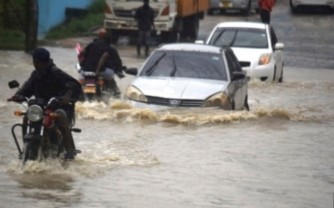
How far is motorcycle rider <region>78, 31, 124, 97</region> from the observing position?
1839 centimetres

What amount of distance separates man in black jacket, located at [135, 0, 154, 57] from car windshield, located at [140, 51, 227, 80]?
45.9 ft

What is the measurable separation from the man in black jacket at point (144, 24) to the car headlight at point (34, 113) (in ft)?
67.9

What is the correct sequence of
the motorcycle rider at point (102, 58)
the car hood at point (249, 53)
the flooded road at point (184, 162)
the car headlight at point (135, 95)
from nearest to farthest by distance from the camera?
the flooded road at point (184, 162) < the car headlight at point (135, 95) < the motorcycle rider at point (102, 58) < the car hood at point (249, 53)

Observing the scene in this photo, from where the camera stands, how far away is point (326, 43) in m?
40.2

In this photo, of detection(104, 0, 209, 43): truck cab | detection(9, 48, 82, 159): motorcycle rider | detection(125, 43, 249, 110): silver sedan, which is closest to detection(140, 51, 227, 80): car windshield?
detection(125, 43, 249, 110): silver sedan

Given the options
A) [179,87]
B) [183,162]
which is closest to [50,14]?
[179,87]

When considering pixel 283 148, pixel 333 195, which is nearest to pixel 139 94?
pixel 283 148

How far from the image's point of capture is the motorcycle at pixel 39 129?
37.6ft

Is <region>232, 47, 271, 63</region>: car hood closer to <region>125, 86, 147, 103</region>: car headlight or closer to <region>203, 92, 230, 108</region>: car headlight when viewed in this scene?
<region>203, 92, 230, 108</region>: car headlight

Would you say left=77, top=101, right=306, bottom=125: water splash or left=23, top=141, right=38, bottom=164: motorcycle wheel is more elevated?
left=23, top=141, right=38, bottom=164: motorcycle wheel

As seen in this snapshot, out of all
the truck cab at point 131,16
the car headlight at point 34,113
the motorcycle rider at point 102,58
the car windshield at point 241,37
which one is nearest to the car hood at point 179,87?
the motorcycle rider at point 102,58

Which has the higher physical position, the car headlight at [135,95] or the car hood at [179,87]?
the car hood at [179,87]

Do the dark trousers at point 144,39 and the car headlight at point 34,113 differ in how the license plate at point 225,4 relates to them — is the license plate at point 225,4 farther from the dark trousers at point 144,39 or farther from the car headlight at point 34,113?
the car headlight at point 34,113

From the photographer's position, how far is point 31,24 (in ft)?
99.3
